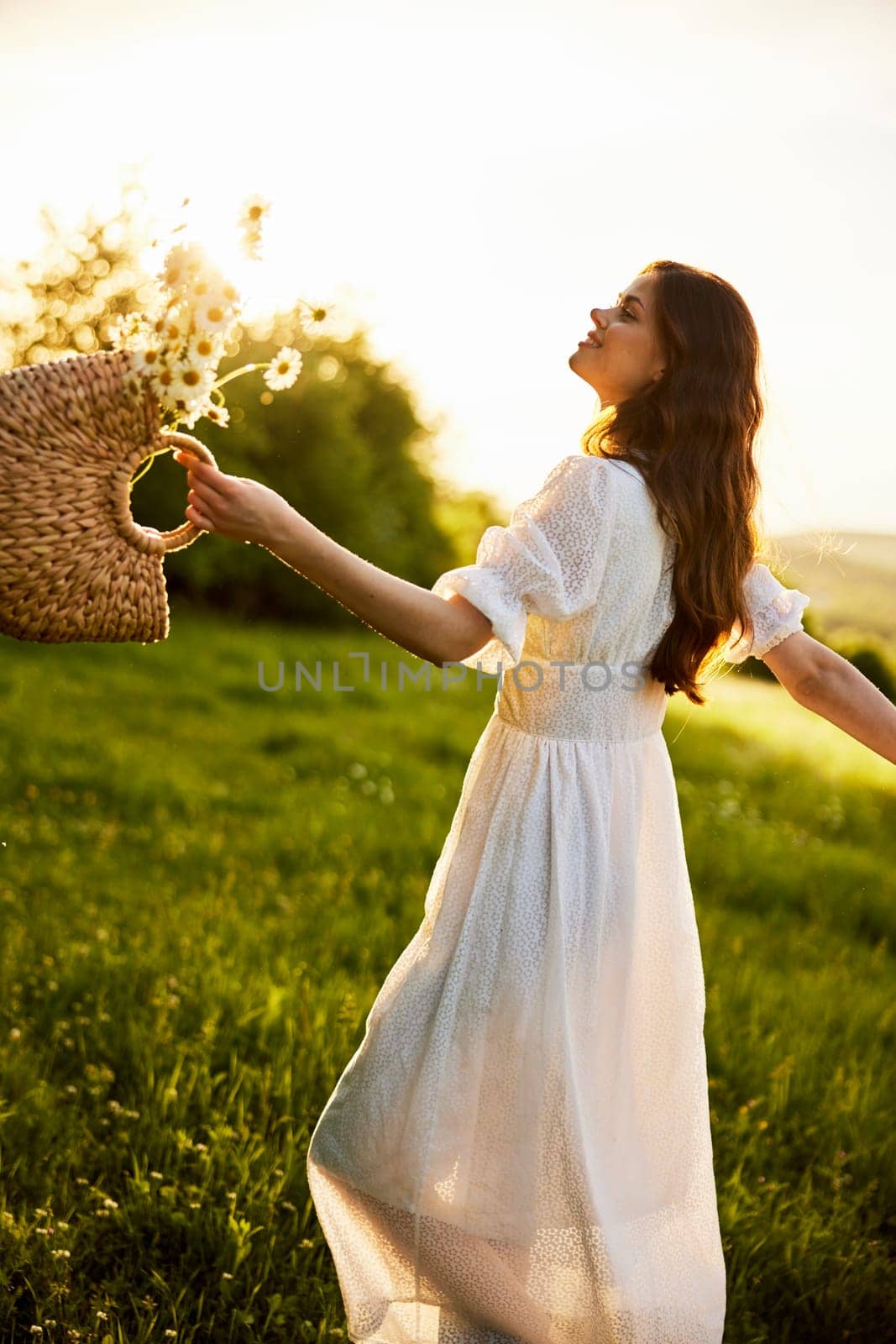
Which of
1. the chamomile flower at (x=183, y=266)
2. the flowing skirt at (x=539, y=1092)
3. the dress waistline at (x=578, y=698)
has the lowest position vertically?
the flowing skirt at (x=539, y=1092)

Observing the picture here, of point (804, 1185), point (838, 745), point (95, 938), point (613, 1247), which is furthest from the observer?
point (838, 745)

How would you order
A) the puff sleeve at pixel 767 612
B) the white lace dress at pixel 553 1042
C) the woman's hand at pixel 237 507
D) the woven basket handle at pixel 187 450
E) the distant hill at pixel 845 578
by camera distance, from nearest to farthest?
the woman's hand at pixel 237 507 < the woven basket handle at pixel 187 450 < the white lace dress at pixel 553 1042 < the puff sleeve at pixel 767 612 < the distant hill at pixel 845 578

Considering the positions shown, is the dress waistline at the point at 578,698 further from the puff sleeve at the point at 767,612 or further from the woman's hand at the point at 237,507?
the woman's hand at the point at 237,507

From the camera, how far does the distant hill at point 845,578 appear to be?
232 centimetres

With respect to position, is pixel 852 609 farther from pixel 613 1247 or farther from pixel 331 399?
pixel 331 399

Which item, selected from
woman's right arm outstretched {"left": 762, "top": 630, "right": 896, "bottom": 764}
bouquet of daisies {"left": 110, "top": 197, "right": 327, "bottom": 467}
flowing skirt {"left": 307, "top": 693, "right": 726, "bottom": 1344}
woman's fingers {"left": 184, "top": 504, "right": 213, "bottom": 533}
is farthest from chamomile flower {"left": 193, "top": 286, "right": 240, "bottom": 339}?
woman's right arm outstretched {"left": 762, "top": 630, "right": 896, "bottom": 764}

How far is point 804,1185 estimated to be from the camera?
2.86 metres

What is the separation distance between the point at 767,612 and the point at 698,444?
0.38 m

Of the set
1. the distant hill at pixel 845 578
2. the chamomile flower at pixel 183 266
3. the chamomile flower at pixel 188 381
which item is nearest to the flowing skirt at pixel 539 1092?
the distant hill at pixel 845 578

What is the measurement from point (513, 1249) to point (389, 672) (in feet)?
25.4

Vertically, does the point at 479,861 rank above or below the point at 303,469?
below

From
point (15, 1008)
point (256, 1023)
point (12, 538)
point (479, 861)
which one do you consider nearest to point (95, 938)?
point (15, 1008)

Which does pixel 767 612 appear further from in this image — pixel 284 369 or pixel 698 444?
pixel 284 369

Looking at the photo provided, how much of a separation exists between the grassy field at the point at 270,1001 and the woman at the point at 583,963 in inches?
17.3
